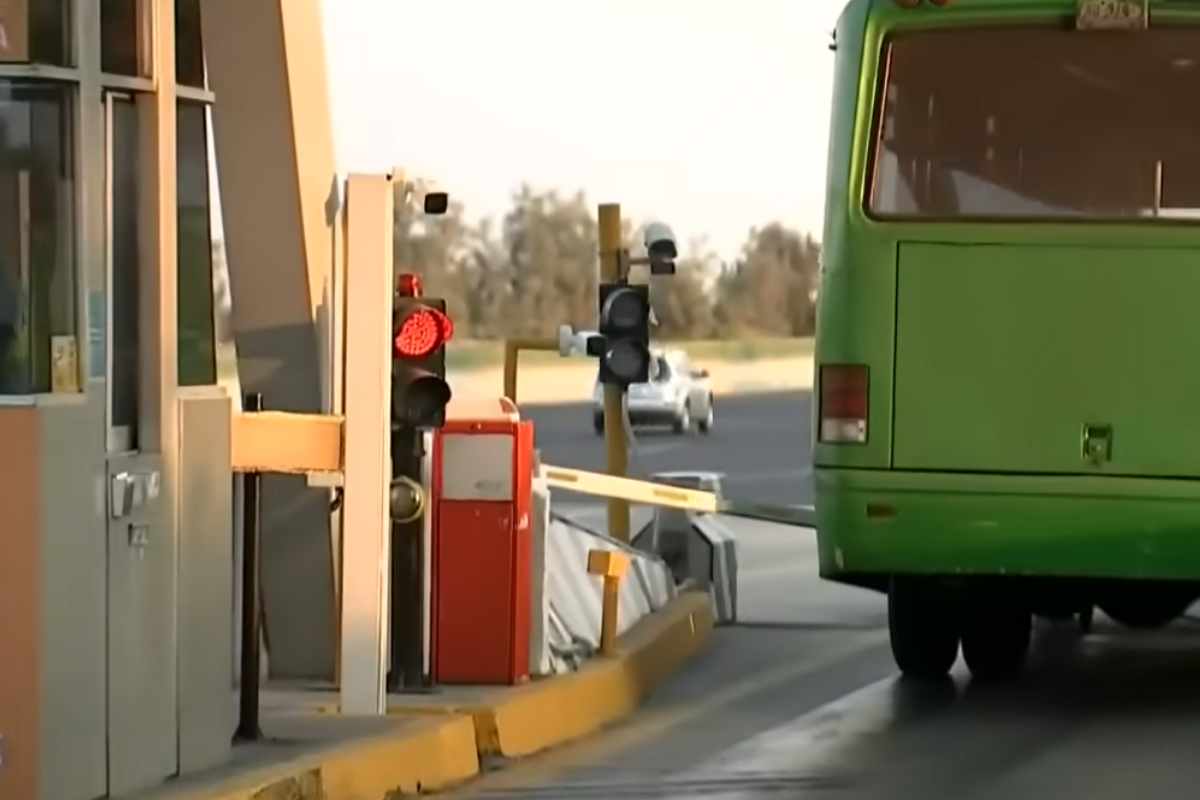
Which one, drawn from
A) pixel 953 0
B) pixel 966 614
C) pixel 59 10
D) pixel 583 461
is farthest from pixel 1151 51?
pixel 583 461

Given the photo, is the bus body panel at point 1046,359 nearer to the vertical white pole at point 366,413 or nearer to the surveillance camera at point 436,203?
the surveillance camera at point 436,203

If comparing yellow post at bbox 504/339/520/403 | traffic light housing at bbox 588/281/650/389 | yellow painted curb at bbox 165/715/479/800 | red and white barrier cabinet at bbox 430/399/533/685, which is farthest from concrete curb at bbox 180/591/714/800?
traffic light housing at bbox 588/281/650/389

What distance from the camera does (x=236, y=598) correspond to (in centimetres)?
1105

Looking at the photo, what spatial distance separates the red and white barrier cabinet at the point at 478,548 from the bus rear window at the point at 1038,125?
2.09 meters

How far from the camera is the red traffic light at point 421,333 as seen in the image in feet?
35.7

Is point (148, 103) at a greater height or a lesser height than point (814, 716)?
greater

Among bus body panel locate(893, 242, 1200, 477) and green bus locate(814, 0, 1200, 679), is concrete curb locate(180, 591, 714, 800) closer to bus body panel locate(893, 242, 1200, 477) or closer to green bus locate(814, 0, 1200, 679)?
green bus locate(814, 0, 1200, 679)

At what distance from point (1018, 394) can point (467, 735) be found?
118 inches

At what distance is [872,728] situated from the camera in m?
12.0

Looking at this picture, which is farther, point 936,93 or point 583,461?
point 583,461

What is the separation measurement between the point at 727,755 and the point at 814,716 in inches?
59.6

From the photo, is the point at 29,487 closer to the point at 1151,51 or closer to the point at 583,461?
the point at 1151,51

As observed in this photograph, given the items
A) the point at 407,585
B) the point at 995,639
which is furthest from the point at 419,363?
the point at 995,639

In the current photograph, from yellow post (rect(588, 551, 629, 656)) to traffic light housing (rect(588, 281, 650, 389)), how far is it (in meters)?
3.76
